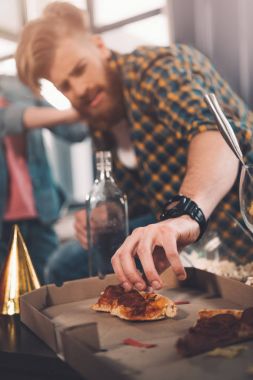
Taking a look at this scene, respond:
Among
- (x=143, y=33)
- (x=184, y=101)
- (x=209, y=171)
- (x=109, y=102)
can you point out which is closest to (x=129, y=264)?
(x=209, y=171)

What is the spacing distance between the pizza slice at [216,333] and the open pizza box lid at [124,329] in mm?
12

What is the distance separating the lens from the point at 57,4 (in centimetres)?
192

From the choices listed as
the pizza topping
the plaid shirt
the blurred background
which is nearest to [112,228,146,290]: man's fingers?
the pizza topping

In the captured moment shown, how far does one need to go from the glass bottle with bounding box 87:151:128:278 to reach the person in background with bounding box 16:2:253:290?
166 millimetres

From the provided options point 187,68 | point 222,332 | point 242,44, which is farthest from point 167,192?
point 222,332

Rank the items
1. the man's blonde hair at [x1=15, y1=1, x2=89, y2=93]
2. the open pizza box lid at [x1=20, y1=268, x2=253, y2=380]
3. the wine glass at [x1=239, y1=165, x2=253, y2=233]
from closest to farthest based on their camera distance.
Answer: the open pizza box lid at [x1=20, y1=268, x2=253, y2=380] → the wine glass at [x1=239, y1=165, x2=253, y2=233] → the man's blonde hair at [x1=15, y1=1, x2=89, y2=93]

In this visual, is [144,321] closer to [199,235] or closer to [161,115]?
[199,235]

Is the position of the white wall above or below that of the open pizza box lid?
above

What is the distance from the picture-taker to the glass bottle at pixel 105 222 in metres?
1.39

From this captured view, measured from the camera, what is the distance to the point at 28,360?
639mm

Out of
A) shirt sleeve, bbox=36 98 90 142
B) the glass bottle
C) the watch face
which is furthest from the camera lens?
shirt sleeve, bbox=36 98 90 142

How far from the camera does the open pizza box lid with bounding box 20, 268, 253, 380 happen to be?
522 mm

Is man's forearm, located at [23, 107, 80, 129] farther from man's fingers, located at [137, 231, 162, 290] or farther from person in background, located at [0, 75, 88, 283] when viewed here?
man's fingers, located at [137, 231, 162, 290]

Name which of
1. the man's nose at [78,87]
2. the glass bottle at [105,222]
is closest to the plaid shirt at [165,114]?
the man's nose at [78,87]
